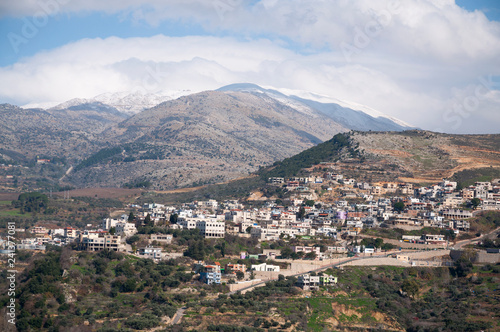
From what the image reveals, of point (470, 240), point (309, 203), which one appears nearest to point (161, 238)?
point (309, 203)

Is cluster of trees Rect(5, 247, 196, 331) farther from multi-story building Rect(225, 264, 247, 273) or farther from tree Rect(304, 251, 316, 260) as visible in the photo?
tree Rect(304, 251, 316, 260)

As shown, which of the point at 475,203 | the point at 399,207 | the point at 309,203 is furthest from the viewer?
the point at 309,203

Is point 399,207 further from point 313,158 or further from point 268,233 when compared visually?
point 313,158

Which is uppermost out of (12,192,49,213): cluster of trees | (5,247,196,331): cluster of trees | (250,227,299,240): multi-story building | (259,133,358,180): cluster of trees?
(259,133,358,180): cluster of trees

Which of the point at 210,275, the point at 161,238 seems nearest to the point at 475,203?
the point at 161,238

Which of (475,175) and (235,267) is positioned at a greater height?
(475,175)

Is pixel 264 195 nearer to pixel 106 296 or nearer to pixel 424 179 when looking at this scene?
pixel 424 179

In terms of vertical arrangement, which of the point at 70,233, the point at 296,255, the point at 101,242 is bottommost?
the point at 296,255

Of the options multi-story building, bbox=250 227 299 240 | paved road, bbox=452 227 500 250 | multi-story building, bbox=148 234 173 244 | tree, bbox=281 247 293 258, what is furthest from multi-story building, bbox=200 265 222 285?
paved road, bbox=452 227 500 250

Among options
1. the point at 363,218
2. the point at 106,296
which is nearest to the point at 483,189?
the point at 363,218

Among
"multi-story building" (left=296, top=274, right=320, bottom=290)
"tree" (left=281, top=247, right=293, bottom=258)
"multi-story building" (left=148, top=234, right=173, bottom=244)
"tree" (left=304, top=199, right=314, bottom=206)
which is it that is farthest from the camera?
"tree" (left=304, top=199, right=314, bottom=206)

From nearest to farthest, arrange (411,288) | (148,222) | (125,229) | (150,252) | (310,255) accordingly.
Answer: (411,288), (150,252), (310,255), (125,229), (148,222)

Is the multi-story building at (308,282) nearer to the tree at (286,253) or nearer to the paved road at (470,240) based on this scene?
the tree at (286,253)

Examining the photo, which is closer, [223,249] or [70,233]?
[223,249]
